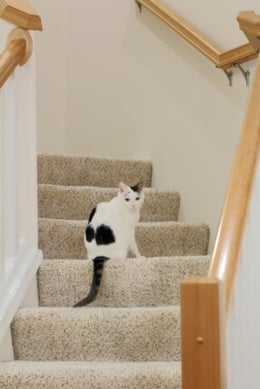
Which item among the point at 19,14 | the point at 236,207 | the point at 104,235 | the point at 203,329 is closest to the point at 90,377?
the point at 104,235

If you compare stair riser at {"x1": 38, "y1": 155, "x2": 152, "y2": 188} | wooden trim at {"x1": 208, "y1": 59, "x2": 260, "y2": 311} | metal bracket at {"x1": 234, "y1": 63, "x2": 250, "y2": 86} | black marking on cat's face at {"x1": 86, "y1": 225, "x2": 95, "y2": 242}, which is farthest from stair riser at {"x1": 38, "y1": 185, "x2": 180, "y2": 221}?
wooden trim at {"x1": 208, "y1": 59, "x2": 260, "y2": 311}

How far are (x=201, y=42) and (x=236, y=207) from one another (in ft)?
6.25

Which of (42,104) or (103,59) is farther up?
(103,59)

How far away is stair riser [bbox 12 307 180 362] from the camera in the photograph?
2086 millimetres

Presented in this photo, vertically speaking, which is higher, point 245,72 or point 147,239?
point 245,72

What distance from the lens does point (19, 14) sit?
224cm

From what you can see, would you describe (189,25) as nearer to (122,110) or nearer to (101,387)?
(122,110)

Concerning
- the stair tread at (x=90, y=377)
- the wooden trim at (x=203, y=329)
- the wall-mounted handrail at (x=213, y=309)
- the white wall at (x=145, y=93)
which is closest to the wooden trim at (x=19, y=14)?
the white wall at (x=145, y=93)

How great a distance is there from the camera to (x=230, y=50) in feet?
9.02

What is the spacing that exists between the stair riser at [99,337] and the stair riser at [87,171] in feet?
4.55

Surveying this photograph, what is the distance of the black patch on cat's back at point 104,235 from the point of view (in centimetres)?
247

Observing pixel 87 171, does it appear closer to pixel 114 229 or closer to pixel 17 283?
pixel 114 229

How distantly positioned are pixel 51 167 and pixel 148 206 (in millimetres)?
596

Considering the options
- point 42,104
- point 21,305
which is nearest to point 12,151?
point 21,305
